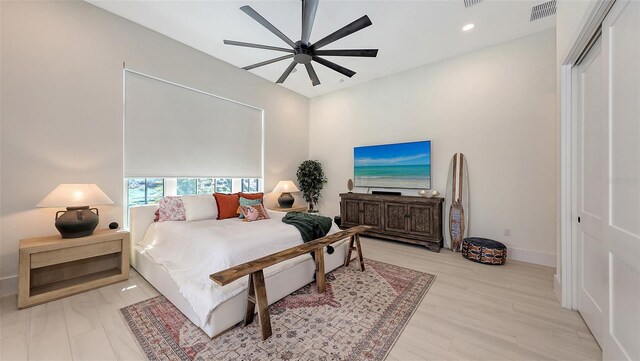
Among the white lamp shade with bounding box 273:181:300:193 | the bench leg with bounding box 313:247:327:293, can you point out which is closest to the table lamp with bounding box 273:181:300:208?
the white lamp shade with bounding box 273:181:300:193

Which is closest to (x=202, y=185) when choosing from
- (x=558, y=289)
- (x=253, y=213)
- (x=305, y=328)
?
(x=253, y=213)

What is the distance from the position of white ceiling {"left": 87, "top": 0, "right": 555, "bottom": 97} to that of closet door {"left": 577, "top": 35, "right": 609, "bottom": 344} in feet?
5.00

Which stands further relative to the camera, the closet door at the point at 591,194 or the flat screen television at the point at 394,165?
the flat screen television at the point at 394,165

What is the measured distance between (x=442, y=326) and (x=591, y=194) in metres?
1.57

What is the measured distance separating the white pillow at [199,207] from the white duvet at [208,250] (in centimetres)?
32

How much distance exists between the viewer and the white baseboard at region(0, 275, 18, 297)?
2.32 m

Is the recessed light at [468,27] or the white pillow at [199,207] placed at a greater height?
the recessed light at [468,27]

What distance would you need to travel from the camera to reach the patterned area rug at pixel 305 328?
63.1 inches

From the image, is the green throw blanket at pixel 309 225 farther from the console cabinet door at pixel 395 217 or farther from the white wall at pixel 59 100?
the white wall at pixel 59 100

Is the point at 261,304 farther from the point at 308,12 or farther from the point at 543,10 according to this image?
the point at 543,10

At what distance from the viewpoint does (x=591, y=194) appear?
1827 mm

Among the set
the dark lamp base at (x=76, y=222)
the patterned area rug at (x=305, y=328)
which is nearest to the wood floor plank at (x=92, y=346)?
the patterned area rug at (x=305, y=328)

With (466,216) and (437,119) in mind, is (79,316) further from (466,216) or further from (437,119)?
(437,119)

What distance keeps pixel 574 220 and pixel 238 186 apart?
467 centimetres
